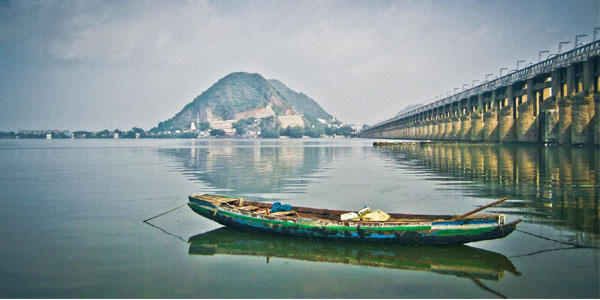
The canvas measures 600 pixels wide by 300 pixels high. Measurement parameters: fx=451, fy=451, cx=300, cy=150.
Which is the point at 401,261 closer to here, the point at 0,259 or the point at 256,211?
the point at 256,211

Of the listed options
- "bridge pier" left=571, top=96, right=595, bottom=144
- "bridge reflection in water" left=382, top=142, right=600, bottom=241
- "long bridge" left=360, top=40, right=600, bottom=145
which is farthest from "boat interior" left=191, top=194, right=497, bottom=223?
"bridge pier" left=571, top=96, right=595, bottom=144

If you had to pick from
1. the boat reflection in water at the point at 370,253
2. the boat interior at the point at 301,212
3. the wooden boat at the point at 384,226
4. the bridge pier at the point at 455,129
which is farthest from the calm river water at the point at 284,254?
the bridge pier at the point at 455,129

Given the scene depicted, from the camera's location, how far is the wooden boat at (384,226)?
43.7 ft

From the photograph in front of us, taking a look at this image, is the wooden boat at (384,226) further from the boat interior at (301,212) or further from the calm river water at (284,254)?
the calm river water at (284,254)

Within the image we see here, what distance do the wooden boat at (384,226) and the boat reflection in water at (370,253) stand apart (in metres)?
0.29

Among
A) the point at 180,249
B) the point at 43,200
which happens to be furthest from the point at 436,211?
the point at 43,200

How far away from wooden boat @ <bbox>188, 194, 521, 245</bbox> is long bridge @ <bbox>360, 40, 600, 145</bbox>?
45.1m

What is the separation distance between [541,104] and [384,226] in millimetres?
64190

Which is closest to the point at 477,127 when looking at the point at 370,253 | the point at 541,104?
the point at 541,104

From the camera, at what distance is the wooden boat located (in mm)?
13305

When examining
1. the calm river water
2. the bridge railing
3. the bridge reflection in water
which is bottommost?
the calm river water

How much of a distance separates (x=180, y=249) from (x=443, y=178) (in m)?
23.3

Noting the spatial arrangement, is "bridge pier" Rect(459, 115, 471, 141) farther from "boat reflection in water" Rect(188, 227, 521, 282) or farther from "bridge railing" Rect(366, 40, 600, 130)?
"boat reflection in water" Rect(188, 227, 521, 282)

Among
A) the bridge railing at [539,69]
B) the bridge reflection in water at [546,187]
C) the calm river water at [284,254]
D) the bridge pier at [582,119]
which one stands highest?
the bridge railing at [539,69]
